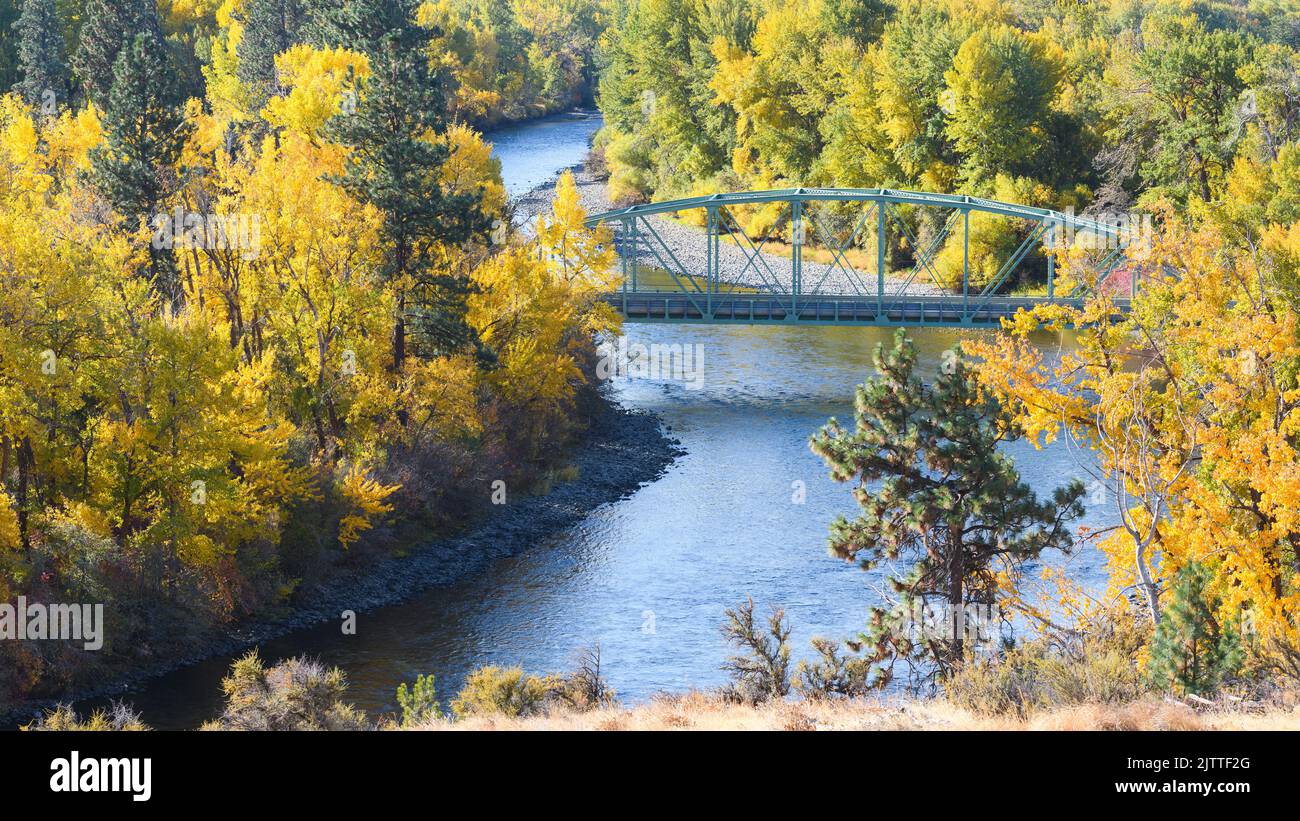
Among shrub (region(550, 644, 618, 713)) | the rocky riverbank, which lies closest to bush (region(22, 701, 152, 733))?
shrub (region(550, 644, 618, 713))

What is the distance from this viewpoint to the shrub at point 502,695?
23.8 metres

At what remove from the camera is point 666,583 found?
35.8 meters

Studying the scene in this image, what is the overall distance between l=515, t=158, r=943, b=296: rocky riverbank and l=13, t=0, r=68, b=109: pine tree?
23716 millimetres

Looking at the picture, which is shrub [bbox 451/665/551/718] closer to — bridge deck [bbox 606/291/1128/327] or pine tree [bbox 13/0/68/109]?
bridge deck [bbox 606/291/1128/327]

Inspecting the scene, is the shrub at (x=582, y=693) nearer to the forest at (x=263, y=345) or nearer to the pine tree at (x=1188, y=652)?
the pine tree at (x=1188, y=652)

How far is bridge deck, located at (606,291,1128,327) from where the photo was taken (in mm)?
57312

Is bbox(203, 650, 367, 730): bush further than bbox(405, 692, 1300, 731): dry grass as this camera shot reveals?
Yes

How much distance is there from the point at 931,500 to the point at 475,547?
16947 mm

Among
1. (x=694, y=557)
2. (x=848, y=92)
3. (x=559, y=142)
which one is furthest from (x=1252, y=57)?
(x=559, y=142)

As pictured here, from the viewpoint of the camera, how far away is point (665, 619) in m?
33.2

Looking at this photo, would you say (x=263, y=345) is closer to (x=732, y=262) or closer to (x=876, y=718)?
(x=876, y=718)

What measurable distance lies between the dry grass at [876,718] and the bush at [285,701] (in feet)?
8.79
